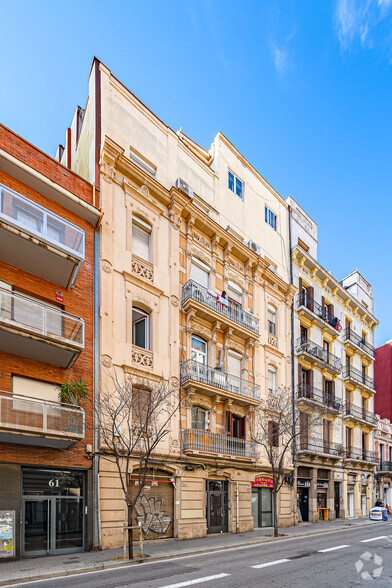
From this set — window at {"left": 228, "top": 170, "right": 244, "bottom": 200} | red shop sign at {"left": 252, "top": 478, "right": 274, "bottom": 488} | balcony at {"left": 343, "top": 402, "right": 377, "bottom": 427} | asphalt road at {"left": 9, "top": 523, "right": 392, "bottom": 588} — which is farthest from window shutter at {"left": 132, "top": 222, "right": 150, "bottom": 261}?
balcony at {"left": 343, "top": 402, "right": 377, "bottom": 427}

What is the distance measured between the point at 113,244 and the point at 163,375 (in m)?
6.00

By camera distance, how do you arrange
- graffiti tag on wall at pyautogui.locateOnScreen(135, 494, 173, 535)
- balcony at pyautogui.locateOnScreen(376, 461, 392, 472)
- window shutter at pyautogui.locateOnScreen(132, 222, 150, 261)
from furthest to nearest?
balcony at pyautogui.locateOnScreen(376, 461, 392, 472), window shutter at pyautogui.locateOnScreen(132, 222, 150, 261), graffiti tag on wall at pyautogui.locateOnScreen(135, 494, 173, 535)

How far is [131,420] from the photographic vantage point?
18.7m

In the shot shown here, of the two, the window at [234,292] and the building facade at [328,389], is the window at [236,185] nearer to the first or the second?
the window at [234,292]

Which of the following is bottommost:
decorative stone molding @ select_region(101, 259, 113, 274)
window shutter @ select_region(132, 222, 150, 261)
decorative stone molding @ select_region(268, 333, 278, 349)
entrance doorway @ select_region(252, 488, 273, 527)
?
entrance doorway @ select_region(252, 488, 273, 527)

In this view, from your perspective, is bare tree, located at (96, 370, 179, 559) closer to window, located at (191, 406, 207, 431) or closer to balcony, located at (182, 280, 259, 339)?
window, located at (191, 406, 207, 431)

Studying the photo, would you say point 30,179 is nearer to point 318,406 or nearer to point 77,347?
point 77,347

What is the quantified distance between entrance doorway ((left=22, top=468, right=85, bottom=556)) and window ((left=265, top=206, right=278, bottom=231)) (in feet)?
67.8

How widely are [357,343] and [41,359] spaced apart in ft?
106

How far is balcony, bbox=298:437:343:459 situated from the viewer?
29.8 meters

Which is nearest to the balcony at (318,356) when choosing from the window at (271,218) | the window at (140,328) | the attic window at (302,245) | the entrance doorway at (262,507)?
the attic window at (302,245)

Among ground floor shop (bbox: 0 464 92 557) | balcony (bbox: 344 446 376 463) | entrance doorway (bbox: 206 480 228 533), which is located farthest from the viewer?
balcony (bbox: 344 446 376 463)

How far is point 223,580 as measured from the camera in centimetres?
1122

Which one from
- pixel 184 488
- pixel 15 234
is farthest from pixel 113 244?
pixel 184 488
